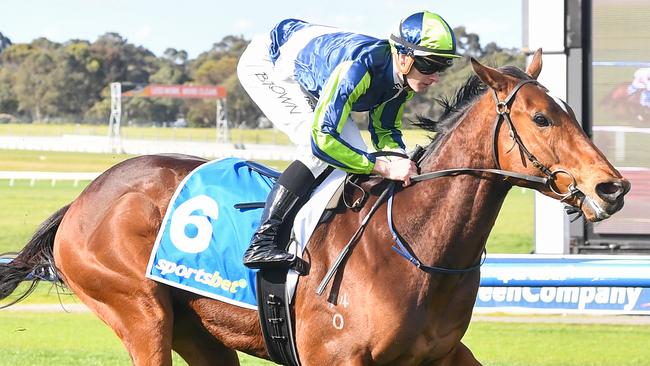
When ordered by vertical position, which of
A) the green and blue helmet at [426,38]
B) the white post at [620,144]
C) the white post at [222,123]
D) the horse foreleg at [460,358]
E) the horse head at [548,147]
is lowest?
the white post at [222,123]

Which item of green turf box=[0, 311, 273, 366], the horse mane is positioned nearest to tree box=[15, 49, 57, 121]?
green turf box=[0, 311, 273, 366]

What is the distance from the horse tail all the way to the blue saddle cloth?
2.35ft

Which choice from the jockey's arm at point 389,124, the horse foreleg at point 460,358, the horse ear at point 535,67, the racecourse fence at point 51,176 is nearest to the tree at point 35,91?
the racecourse fence at point 51,176

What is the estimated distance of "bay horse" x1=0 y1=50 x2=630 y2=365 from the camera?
3594mm

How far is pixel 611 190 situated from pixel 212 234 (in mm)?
1666

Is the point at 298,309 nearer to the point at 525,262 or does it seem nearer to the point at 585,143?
the point at 585,143

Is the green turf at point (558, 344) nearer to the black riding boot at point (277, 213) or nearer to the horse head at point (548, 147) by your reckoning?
the black riding boot at point (277, 213)

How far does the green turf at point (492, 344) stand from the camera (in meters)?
6.87

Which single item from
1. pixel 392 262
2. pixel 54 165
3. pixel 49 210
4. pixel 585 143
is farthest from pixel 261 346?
pixel 54 165

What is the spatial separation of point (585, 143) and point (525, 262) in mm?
4086

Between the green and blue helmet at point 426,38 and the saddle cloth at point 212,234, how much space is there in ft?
1.88

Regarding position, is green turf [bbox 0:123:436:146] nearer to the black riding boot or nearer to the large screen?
the large screen

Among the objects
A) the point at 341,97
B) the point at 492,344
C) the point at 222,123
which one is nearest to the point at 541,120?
the point at 341,97

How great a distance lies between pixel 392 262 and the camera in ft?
12.7
